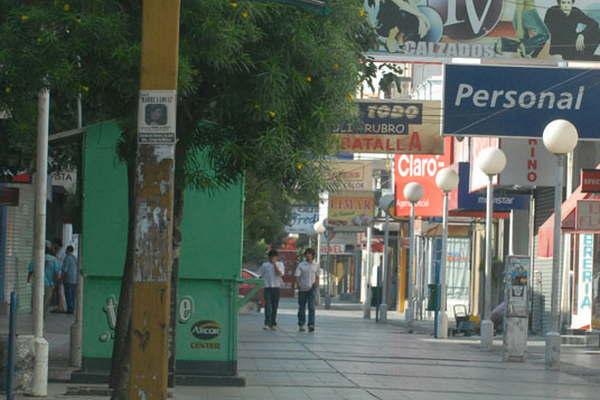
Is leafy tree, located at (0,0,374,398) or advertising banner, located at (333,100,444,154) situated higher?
advertising banner, located at (333,100,444,154)

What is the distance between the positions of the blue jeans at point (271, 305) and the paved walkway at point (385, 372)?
1.97ft

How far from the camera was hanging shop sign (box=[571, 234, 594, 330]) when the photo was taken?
31.2 m

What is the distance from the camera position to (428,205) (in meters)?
41.4

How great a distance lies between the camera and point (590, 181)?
22.2 meters

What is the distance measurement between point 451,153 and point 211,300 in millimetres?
29293

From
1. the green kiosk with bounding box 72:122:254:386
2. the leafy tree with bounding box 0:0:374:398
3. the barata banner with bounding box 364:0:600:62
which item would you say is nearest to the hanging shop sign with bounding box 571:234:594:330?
the barata banner with bounding box 364:0:600:62

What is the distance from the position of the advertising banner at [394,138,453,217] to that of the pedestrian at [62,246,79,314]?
10.4 metres

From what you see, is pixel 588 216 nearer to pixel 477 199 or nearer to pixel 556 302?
pixel 556 302

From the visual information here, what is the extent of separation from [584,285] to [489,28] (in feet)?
21.8

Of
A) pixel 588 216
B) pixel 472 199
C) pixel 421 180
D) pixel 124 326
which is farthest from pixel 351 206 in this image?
pixel 124 326

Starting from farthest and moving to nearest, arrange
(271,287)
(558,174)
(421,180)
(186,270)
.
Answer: (421,180) < (271,287) < (558,174) < (186,270)

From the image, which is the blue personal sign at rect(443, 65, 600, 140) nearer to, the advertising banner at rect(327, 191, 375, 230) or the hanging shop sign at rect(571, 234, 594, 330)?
the hanging shop sign at rect(571, 234, 594, 330)

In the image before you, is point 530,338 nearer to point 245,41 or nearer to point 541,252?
point 541,252

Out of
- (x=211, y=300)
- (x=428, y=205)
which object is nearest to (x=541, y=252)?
(x=428, y=205)
